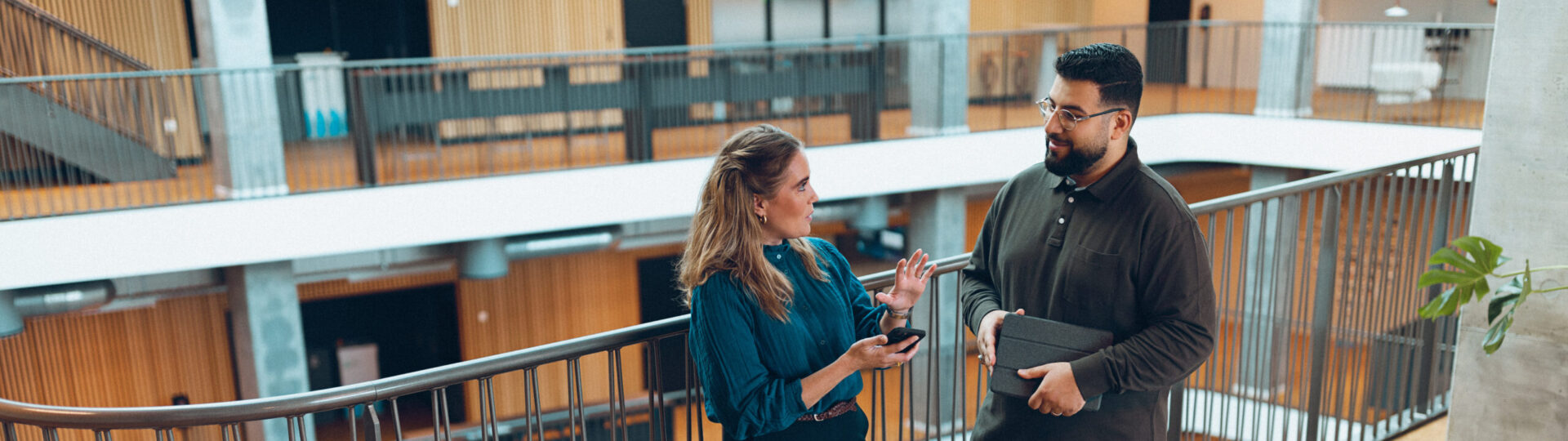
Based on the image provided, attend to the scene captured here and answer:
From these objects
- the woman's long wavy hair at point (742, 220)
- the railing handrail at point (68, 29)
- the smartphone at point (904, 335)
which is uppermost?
the railing handrail at point (68, 29)

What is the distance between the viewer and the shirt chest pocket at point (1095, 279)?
2.17 meters

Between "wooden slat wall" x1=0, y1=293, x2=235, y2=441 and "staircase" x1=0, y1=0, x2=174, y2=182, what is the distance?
Result: 7.33ft

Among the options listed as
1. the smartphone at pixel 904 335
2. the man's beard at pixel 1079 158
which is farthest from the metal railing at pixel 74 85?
the man's beard at pixel 1079 158

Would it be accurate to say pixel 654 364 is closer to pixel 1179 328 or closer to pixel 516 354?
pixel 516 354

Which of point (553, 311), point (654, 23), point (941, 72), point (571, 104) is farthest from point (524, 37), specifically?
point (941, 72)

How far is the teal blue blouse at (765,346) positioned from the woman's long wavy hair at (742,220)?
26 millimetres

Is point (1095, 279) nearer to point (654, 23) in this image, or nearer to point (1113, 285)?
point (1113, 285)

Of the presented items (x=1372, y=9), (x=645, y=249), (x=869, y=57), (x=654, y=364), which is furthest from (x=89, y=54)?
(x=1372, y=9)

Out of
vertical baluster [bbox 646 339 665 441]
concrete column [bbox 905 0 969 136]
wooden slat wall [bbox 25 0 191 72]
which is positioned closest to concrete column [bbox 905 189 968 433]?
concrete column [bbox 905 0 969 136]

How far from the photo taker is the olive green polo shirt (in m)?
2.13

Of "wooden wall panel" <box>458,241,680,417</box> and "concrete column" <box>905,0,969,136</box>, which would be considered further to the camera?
"wooden wall panel" <box>458,241,680,417</box>

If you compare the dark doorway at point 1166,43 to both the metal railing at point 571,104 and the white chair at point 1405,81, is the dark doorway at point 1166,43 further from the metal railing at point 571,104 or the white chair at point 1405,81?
the white chair at point 1405,81

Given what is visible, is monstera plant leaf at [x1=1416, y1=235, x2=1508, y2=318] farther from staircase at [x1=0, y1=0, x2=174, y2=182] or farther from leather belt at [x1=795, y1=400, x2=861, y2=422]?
staircase at [x1=0, y1=0, x2=174, y2=182]

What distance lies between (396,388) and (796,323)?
0.76 metres
